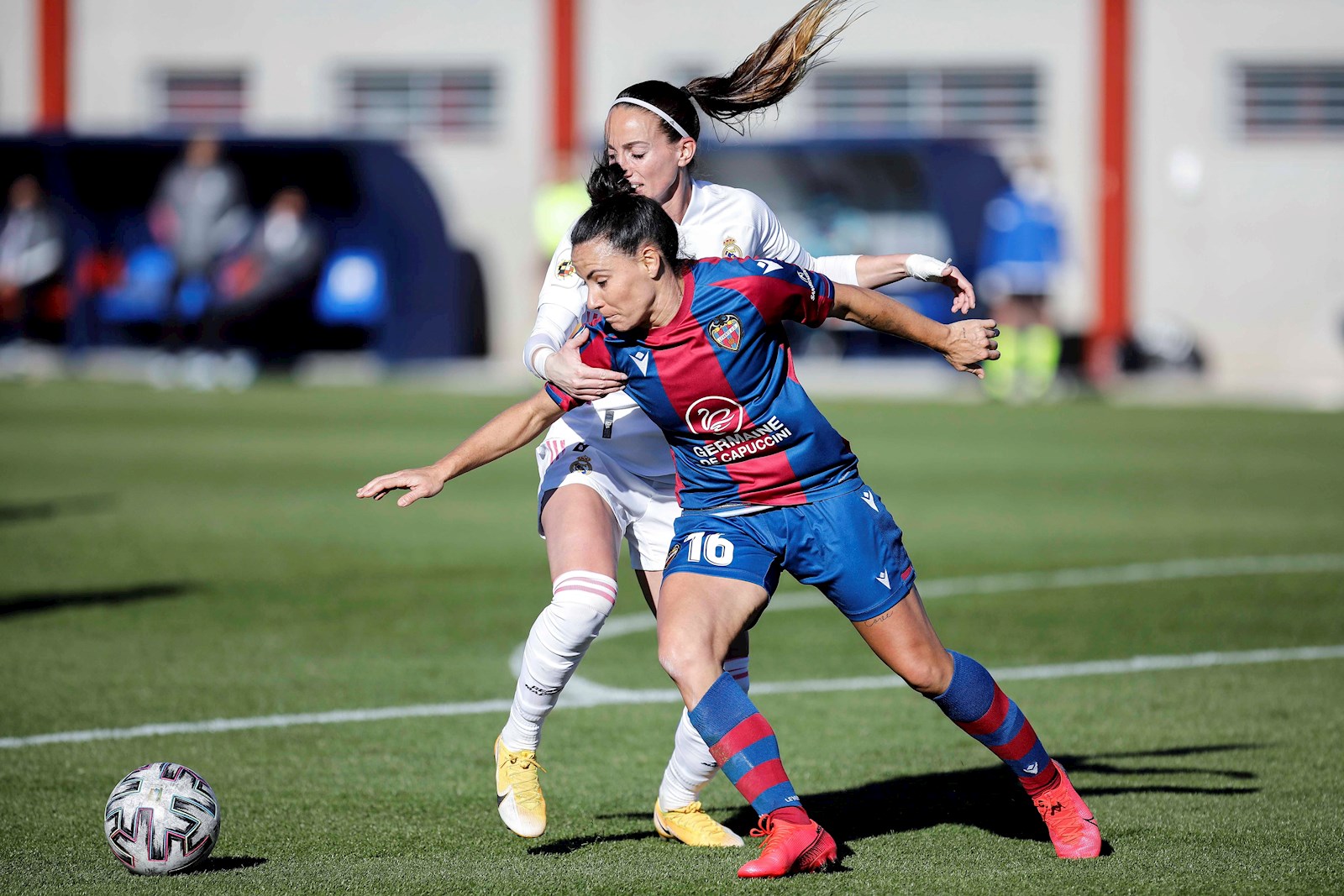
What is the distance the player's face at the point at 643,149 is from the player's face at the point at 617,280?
2.00 ft

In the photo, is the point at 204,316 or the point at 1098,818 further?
the point at 204,316

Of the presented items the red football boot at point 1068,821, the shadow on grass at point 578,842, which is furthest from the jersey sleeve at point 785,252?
the shadow on grass at point 578,842

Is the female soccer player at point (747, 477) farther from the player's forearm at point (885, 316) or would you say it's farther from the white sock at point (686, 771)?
the white sock at point (686, 771)

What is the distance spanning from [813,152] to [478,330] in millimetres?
6277

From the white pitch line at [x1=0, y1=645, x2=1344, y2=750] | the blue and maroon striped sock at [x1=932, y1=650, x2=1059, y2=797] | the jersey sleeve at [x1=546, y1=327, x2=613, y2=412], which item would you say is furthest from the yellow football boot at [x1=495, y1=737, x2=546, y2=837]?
the white pitch line at [x1=0, y1=645, x2=1344, y2=750]

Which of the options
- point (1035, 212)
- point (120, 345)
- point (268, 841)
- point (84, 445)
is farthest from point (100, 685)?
point (120, 345)

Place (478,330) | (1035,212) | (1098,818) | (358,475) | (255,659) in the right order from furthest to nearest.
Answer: (478,330)
(1035,212)
(358,475)
(255,659)
(1098,818)

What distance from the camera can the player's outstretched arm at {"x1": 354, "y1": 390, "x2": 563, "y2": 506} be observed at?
429cm

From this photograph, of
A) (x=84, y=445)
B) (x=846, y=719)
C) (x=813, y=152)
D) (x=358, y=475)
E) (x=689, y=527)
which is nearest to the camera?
(x=689, y=527)

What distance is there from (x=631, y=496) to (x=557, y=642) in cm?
54

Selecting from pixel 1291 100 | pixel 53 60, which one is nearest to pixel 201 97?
pixel 53 60

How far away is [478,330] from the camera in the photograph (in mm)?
27328

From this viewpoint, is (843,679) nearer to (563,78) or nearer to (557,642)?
(557,642)

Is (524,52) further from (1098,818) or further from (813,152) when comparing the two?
(1098,818)
